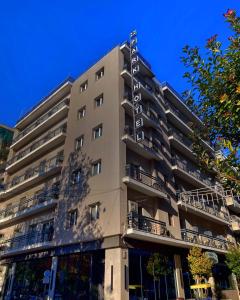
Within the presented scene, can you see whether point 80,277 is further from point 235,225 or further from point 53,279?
point 235,225

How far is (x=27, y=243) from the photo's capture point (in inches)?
893

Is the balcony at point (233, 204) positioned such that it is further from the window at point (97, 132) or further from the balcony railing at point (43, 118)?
the balcony railing at point (43, 118)

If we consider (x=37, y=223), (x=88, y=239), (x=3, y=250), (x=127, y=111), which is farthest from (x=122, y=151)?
(x=3, y=250)

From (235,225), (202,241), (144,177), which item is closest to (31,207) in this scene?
(144,177)

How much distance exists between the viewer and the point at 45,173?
24406mm

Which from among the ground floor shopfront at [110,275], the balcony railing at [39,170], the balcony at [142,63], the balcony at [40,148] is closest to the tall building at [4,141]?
the balcony at [40,148]

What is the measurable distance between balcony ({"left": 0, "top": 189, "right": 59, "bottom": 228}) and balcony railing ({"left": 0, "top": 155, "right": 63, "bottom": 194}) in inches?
92.7

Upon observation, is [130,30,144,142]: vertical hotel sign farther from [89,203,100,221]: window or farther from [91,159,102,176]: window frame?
[89,203,100,221]: window

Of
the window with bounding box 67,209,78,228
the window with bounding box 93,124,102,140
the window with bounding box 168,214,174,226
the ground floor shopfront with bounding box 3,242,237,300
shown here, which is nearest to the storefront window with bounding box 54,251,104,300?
the ground floor shopfront with bounding box 3,242,237,300

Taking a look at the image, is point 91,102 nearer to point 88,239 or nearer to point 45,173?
point 45,173

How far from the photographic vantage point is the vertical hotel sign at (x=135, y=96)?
66.8ft

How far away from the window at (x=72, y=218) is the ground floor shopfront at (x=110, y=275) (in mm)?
2035

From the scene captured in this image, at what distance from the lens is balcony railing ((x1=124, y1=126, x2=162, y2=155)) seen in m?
20.6

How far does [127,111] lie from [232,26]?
48.8 feet
